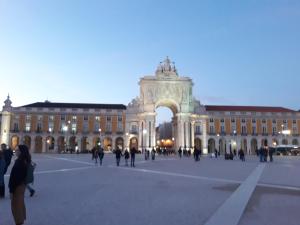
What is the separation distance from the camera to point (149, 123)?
73688 mm

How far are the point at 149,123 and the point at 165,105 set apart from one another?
978 cm

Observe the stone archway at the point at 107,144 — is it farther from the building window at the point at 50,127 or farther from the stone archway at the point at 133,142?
the building window at the point at 50,127

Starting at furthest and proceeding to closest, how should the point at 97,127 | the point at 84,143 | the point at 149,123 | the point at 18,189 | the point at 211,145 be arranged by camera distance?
1. the point at 211,145
2. the point at 84,143
3. the point at 97,127
4. the point at 149,123
5. the point at 18,189

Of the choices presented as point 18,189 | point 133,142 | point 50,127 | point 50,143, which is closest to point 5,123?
point 50,127

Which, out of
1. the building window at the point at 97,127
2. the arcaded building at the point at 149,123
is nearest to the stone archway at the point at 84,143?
the arcaded building at the point at 149,123

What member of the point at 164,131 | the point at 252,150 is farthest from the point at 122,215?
the point at 164,131

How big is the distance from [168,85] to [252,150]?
1138 inches

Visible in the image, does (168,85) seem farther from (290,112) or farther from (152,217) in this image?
(152,217)

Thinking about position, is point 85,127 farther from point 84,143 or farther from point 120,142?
Result: point 120,142

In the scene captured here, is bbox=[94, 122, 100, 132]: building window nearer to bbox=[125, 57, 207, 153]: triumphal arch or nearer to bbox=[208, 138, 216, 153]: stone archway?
bbox=[125, 57, 207, 153]: triumphal arch

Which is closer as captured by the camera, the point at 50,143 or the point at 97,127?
the point at 50,143

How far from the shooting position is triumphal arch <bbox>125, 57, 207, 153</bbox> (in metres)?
74.2

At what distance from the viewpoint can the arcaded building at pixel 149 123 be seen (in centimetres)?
7669

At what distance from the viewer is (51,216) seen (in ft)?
22.6
